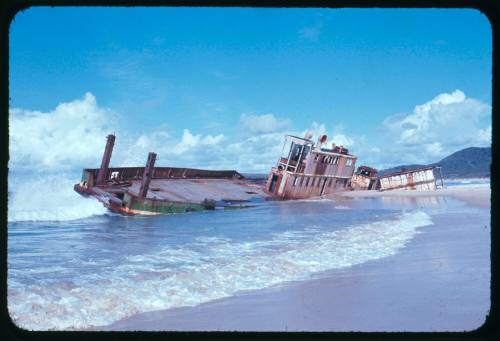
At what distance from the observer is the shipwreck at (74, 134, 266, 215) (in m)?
17.5

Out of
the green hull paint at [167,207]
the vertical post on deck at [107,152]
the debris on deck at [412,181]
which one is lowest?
the green hull paint at [167,207]

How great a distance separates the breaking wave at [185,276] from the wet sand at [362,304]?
14.7 inches

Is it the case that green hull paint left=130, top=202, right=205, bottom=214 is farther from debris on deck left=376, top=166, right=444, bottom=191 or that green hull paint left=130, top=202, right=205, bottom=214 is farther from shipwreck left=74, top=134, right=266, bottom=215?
debris on deck left=376, top=166, right=444, bottom=191

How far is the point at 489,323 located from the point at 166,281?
4.24 metres

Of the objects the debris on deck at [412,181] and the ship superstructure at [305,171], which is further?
the debris on deck at [412,181]

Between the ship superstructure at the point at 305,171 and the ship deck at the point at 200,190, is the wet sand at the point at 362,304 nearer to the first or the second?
the ship deck at the point at 200,190

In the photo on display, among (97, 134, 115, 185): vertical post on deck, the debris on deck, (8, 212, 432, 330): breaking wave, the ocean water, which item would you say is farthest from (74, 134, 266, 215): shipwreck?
the debris on deck

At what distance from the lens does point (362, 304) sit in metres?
4.62

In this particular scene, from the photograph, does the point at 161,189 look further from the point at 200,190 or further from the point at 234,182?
the point at 234,182

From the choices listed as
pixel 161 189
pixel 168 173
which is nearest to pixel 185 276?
pixel 161 189

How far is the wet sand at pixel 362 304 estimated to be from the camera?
414 cm

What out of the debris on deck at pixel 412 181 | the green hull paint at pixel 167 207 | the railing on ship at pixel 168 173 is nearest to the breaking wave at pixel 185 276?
the green hull paint at pixel 167 207

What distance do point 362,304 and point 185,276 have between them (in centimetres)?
264
